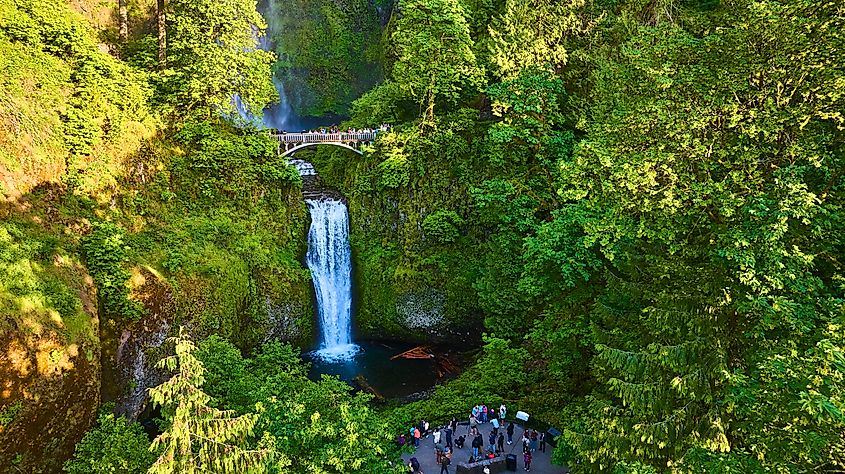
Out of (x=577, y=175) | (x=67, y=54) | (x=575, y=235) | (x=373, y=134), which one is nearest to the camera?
(x=577, y=175)

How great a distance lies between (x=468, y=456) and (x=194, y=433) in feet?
36.0

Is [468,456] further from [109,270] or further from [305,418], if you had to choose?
[109,270]

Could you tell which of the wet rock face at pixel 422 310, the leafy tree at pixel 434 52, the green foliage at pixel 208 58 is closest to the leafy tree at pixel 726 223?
the leafy tree at pixel 434 52

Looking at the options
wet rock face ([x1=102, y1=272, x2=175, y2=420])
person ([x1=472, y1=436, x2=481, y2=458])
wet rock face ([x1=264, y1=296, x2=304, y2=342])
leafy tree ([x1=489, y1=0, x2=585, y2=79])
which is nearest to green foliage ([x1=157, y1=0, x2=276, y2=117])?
wet rock face ([x1=102, y1=272, x2=175, y2=420])

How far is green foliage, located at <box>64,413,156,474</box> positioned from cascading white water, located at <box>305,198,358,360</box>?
41.8 ft

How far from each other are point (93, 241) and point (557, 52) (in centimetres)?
1812

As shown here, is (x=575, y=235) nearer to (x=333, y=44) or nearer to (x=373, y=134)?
(x=373, y=134)

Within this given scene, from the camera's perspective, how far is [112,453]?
11062 millimetres

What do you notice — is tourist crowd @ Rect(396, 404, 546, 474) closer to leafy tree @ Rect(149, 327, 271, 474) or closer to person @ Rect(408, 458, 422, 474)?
person @ Rect(408, 458, 422, 474)

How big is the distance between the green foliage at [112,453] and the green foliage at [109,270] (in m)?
4.72

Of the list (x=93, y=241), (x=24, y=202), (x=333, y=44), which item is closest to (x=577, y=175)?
(x=93, y=241)

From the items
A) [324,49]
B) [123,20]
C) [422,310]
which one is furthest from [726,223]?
[324,49]

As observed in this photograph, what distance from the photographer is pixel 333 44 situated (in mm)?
38094

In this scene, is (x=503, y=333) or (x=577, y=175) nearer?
(x=577, y=175)
